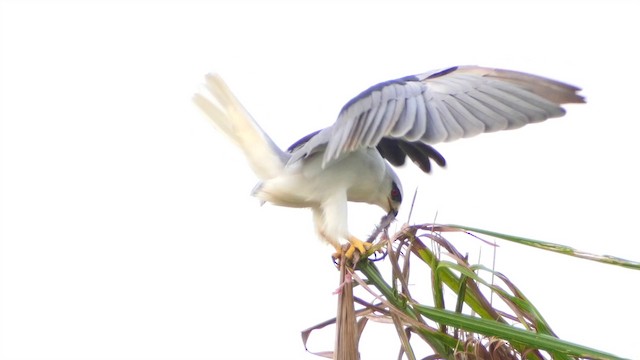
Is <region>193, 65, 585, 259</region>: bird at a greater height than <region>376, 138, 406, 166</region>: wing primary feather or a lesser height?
lesser

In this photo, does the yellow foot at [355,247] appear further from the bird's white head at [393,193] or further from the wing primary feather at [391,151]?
Answer: the wing primary feather at [391,151]

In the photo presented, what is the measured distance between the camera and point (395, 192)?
4484mm

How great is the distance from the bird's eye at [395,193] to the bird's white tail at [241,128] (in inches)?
22.4

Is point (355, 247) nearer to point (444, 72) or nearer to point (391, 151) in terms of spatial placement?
point (444, 72)

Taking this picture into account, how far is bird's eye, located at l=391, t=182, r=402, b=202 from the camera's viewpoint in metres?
4.47

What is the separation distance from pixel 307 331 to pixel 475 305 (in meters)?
0.55

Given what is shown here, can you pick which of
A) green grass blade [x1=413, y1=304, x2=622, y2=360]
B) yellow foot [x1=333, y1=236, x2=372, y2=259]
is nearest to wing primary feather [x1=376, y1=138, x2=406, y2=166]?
yellow foot [x1=333, y1=236, x2=372, y2=259]

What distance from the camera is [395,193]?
4484 mm

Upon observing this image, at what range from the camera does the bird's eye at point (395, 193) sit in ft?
14.7

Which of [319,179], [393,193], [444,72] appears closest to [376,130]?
[319,179]

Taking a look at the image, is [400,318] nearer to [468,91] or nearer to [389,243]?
[389,243]

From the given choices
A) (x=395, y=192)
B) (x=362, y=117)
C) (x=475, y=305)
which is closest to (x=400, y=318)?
(x=475, y=305)

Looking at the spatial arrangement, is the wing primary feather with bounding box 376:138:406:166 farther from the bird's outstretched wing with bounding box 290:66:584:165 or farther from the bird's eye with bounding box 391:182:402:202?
the bird's outstretched wing with bounding box 290:66:584:165

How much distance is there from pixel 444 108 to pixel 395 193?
2.78 feet
